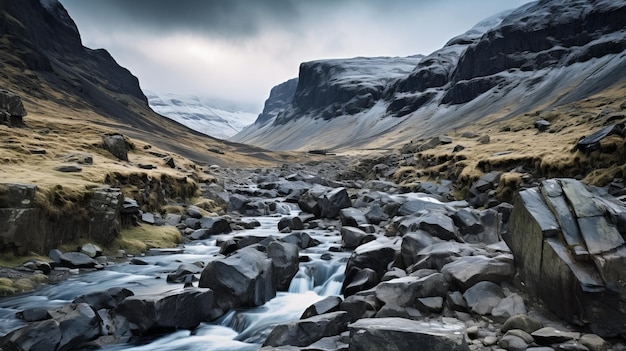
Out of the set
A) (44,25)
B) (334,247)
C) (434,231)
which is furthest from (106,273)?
(44,25)

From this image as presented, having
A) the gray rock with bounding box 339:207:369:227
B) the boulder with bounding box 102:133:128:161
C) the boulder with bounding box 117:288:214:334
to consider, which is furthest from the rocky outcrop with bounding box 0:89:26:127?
the boulder with bounding box 117:288:214:334

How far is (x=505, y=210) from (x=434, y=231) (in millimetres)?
7922

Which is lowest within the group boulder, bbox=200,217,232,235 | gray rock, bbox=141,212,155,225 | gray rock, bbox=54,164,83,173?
boulder, bbox=200,217,232,235

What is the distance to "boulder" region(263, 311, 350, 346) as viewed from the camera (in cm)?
937

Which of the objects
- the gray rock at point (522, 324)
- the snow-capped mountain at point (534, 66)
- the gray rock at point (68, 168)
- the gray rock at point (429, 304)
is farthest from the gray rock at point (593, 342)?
the snow-capped mountain at point (534, 66)

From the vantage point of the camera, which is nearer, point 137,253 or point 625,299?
point 625,299

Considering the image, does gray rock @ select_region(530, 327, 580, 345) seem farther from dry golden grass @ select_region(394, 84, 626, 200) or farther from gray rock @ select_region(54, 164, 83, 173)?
gray rock @ select_region(54, 164, 83, 173)

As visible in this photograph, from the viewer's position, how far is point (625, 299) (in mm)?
7914

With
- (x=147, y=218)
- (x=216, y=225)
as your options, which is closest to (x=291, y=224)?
(x=216, y=225)

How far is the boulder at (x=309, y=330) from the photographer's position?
9.37 m

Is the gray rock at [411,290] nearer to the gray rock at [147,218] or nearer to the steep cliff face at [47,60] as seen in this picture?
the gray rock at [147,218]

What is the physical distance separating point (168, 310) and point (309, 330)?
14.8 ft

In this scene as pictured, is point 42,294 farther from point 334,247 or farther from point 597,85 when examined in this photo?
point 597,85

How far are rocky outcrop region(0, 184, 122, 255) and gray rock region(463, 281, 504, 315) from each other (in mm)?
16469
